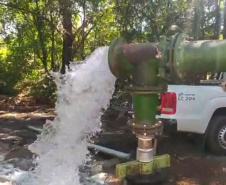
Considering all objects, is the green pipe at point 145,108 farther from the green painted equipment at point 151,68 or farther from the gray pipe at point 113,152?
the gray pipe at point 113,152

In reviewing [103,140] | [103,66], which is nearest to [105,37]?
[103,140]

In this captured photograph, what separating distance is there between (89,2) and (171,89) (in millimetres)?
6337

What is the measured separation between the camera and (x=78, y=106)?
6.63 feet

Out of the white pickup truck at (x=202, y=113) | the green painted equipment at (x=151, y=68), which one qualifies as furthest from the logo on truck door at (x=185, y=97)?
the green painted equipment at (x=151, y=68)

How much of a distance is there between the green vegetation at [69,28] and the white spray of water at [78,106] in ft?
23.6

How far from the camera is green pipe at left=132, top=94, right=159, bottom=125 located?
1.48 m

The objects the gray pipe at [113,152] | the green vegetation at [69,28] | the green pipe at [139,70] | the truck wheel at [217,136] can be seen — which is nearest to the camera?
the green pipe at [139,70]

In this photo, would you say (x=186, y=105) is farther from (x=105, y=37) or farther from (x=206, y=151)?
(x=105, y=37)

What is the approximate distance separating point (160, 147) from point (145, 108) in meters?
5.21

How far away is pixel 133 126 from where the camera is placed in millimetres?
1480

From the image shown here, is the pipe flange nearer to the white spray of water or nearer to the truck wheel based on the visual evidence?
the white spray of water

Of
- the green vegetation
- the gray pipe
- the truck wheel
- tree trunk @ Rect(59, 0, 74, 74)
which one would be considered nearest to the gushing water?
the gray pipe

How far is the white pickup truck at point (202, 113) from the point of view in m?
6.07

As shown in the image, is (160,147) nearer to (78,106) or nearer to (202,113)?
(202,113)
